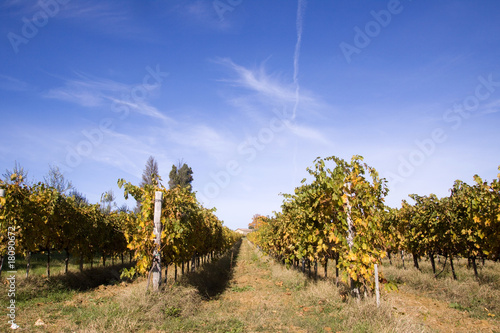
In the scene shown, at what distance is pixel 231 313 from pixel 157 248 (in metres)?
2.46

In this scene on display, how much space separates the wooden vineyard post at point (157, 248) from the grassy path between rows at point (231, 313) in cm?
34

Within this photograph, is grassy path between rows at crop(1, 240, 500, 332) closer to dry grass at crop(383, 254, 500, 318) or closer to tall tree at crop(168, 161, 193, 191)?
dry grass at crop(383, 254, 500, 318)

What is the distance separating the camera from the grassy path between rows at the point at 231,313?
5.49 metres

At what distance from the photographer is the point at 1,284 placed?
315 inches

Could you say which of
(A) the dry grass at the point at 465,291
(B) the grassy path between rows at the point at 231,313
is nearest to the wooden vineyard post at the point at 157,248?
(B) the grassy path between rows at the point at 231,313

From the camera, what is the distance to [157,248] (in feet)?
23.7

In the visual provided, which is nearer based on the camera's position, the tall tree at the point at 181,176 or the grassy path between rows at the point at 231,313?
the grassy path between rows at the point at 231,313

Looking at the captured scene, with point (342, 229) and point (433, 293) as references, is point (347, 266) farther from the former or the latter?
point (433, 293)

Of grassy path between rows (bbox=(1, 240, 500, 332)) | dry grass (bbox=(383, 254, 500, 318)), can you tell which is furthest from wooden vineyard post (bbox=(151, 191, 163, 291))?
dry grass (bbox=(383, 254, 500, 318))

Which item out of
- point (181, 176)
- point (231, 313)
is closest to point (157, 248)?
point (231, 313)

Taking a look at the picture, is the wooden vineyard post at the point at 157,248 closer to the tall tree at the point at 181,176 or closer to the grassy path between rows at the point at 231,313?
the grassy path between rows at the point at 231,313

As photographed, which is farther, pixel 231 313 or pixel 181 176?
pixel 181 176

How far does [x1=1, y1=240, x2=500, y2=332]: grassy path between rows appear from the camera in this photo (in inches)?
216

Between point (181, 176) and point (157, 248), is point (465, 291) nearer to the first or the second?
point (157, 248)
